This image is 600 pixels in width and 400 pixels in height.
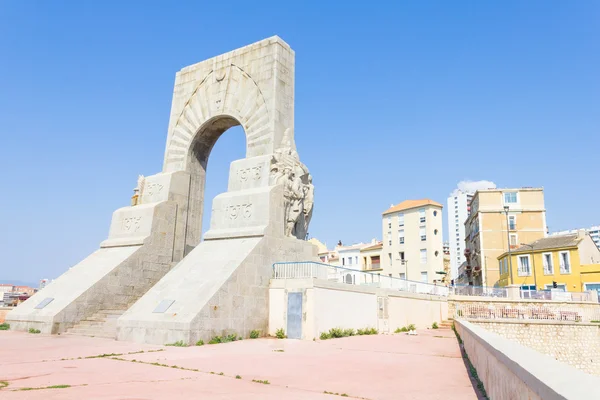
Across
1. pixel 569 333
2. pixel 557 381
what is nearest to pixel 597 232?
pixel 569 333

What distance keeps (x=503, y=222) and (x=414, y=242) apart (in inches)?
468

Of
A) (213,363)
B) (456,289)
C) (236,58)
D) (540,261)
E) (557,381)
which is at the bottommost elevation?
(213,363)

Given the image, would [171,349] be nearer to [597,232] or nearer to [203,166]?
[203,166]

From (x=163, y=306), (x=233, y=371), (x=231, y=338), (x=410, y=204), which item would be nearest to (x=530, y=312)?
(x=231, y=338)

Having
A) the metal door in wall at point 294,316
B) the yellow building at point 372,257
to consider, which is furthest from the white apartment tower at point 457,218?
the metal door in wall at point 294,316

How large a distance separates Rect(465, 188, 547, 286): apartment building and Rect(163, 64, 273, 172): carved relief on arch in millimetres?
33090

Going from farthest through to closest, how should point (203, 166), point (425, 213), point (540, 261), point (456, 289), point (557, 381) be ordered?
point (425, 213) < point (540, 261) < point (456, 289) < point (203, 166) < point (557, 381)

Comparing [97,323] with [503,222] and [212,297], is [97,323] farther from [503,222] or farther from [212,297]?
[503,222]

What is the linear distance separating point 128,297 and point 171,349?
6938mm

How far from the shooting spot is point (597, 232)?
18850 cm

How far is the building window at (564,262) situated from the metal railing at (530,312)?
8.68 m

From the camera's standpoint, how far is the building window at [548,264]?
36406 millimetres

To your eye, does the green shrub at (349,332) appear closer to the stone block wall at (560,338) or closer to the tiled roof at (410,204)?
the stone block wall at (560,338)

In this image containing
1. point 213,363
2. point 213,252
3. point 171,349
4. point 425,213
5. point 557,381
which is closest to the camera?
point 557,381
